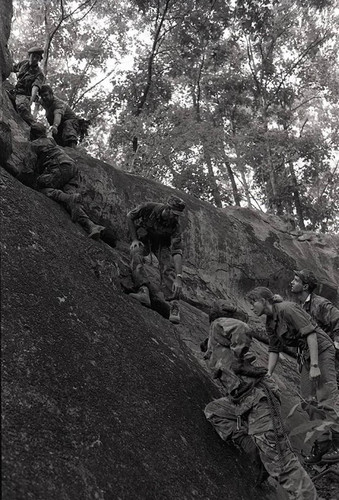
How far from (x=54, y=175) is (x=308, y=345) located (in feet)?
15.5

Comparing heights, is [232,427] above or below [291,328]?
below

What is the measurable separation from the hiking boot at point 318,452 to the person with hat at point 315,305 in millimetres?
1822

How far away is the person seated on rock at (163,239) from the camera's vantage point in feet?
25.1

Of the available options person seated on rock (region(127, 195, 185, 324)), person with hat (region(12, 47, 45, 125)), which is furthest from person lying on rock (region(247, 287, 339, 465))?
person with hat (region(12, 47, 45, 125))

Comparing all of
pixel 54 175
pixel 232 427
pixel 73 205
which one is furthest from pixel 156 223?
pixel 232 427

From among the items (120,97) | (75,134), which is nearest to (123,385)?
(75,134)

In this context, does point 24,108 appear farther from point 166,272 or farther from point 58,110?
point 166,272

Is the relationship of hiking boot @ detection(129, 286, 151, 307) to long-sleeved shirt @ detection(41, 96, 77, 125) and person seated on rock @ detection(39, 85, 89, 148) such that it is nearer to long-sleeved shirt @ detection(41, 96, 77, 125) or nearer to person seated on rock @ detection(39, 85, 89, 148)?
person seated on rock @ detection(39, 85, 89, 148)

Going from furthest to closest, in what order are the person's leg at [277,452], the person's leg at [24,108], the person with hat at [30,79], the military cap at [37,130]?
the person with hat at [30,79], the person's leg at [24,108], the military cap at [37,130], the person's leg at [277,452]

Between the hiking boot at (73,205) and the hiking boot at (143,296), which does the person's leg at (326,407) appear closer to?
the hiking boot at (143,296)

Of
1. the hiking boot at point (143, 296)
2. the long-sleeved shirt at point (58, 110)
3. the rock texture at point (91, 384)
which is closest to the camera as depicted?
the rock texture at point (91, 384)

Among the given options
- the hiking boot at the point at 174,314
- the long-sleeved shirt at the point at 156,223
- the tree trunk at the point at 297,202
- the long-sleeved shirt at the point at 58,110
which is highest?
the tree trunk at the point at 297,202

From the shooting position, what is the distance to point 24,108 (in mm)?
10367

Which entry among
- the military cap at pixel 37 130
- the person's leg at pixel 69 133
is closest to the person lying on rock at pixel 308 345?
the military cap at pixel 37 130
